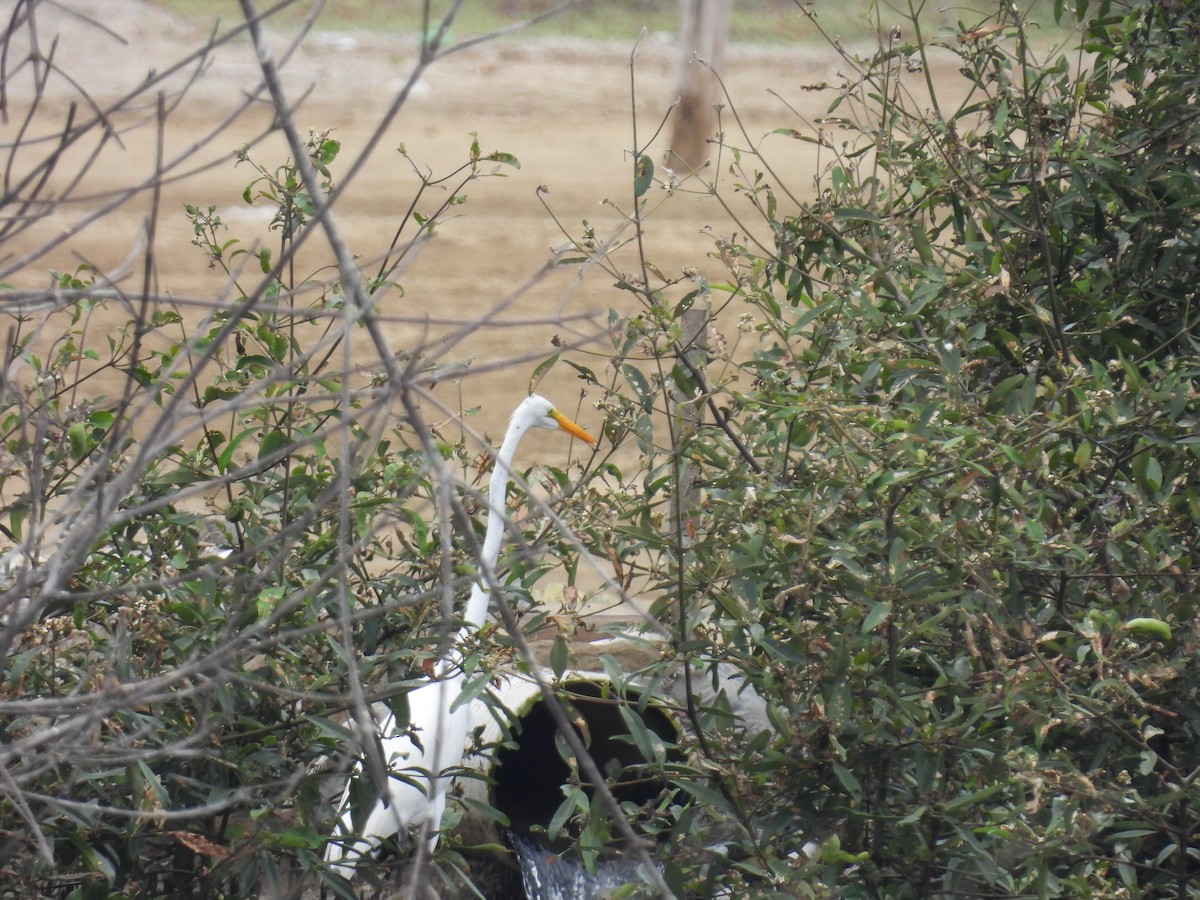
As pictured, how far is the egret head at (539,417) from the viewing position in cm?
Result: 302

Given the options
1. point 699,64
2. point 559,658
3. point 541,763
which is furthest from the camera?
point 699,64

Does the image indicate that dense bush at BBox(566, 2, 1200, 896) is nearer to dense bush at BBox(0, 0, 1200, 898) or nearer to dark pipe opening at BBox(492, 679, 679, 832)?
dense bush at BBox(0, 0, 1200, 898)

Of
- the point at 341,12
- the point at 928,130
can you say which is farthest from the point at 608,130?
the point at 928,130

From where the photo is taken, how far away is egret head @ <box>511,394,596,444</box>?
119 inches

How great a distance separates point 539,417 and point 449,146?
9.66 meters

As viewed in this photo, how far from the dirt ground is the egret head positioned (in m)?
3.53

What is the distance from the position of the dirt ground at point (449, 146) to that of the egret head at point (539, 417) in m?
3.53

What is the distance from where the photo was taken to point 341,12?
1338cm

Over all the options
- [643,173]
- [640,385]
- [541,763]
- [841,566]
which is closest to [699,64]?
[541,763]

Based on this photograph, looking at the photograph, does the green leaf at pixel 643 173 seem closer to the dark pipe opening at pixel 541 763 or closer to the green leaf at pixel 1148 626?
the green leaf at pixel 1148 626

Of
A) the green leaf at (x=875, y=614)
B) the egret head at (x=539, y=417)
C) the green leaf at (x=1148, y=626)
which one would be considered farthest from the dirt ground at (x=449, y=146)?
the green leaf at (x=1148, y=626)

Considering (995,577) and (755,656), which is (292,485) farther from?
(995,577)

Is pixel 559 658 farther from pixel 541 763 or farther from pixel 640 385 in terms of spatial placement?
pixel 541 763

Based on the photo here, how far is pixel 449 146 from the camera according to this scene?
40.2ft
